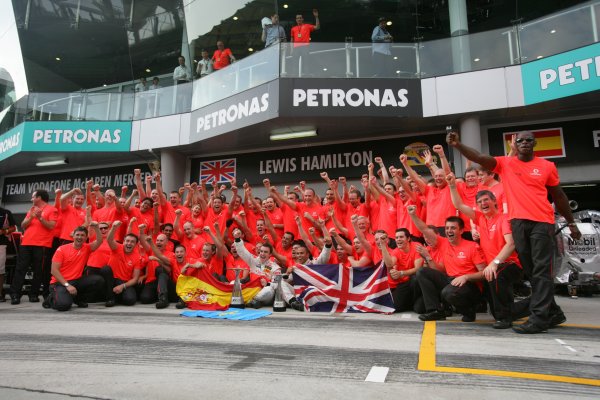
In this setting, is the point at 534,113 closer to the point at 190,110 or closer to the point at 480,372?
the point at 480,372

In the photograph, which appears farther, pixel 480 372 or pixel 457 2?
pixel 457 2

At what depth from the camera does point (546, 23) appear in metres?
8.66

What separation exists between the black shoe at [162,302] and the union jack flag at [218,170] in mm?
6564

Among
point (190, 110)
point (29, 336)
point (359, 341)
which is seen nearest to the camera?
point (359, 341)

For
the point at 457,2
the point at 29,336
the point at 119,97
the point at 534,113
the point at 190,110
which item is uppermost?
the point at 457,2

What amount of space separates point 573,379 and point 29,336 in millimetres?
4732

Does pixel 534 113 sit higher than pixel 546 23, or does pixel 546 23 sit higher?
pixel 546 23

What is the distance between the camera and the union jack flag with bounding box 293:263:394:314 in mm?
5258

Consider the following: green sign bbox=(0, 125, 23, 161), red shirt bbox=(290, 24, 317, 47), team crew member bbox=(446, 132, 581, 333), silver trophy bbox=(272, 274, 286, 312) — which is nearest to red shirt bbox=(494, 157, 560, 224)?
team crew member bbox=(446, 132, 581, 333)

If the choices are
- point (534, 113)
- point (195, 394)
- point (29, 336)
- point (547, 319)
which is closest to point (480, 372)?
point (547, 319)

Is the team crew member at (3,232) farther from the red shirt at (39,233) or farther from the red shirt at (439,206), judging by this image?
the red shirt at (439,206)

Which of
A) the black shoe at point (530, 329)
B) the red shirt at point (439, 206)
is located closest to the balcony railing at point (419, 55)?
the red shirt at point (439, 206)

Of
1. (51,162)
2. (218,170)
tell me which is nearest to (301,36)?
(218,170)

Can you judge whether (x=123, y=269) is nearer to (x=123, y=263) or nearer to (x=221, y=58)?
(x=123, y=263)
